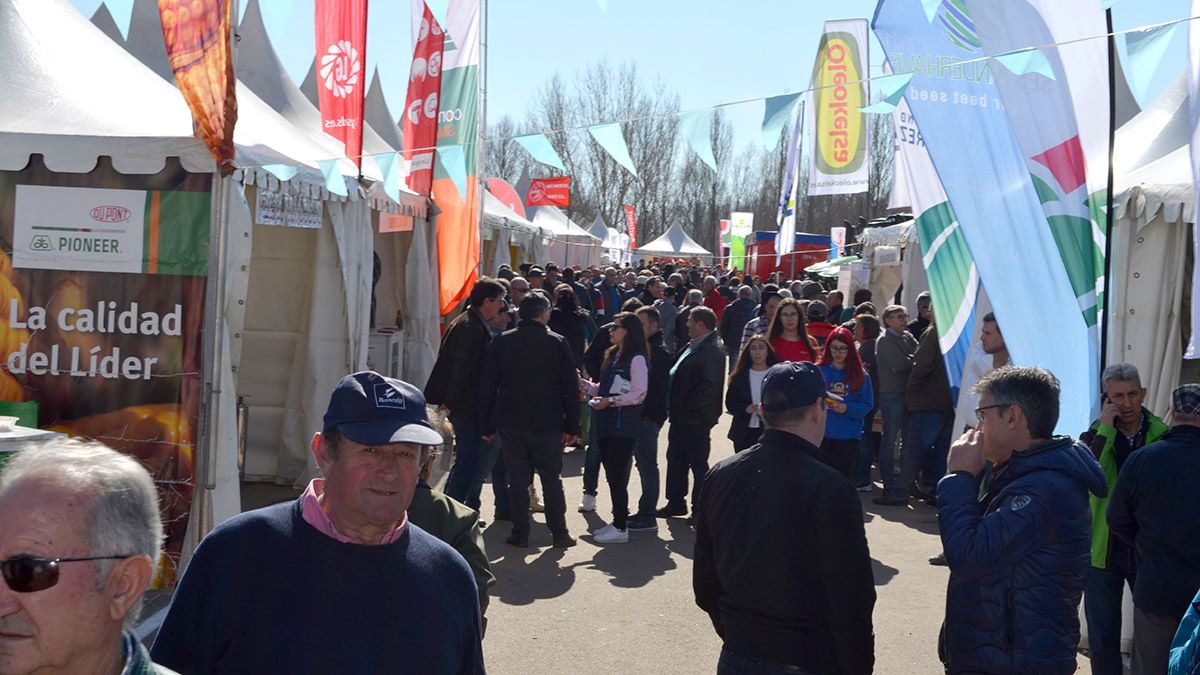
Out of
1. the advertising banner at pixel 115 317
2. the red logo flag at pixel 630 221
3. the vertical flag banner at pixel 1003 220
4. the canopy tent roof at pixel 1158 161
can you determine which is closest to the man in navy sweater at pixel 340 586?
the vertical flag banner at pixel 1003 220

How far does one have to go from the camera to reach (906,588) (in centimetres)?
739

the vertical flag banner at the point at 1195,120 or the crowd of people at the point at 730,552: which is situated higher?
the vertical flag banner at the point at 1195,120

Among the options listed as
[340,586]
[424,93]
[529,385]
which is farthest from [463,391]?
[340,586]

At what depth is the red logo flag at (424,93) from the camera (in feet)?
34.9

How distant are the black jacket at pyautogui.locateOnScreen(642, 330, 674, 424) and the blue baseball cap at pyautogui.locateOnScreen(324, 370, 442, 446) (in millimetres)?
6253

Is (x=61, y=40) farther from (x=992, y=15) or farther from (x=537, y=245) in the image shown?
(x=537, y=245)

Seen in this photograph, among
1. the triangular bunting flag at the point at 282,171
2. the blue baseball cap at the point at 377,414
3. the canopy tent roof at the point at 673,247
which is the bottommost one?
the blue baseball cap at the point at 377,414

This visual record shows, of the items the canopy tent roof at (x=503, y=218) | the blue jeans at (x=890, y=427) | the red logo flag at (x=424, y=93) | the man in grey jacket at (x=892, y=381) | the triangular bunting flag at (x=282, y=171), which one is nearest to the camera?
the triangular bunting flag at (x=282, y=171)

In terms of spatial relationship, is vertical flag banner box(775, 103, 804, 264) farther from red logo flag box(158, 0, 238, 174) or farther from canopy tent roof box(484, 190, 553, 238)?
red logo flag box(158, 0, 238, 174)

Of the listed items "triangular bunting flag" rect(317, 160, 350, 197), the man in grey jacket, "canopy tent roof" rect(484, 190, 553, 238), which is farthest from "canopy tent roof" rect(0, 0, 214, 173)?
"canopy tent roof" rect(484, 190, 553, 238)

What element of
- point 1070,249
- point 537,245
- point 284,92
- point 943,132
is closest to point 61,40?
point 284,92

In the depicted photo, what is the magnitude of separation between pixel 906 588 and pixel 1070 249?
341cm

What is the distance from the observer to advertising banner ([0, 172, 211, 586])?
6.38 metres

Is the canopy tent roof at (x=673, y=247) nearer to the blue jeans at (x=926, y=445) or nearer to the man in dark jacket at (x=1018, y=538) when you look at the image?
the blue jeans at (x=926, y=445)
